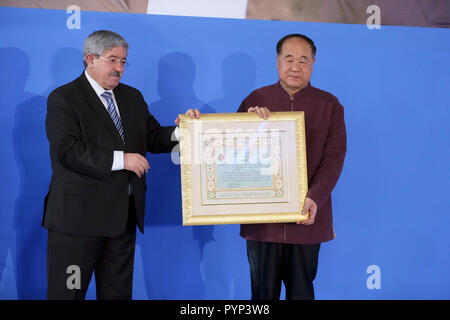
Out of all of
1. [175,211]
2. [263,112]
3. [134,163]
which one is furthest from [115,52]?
[175,211]

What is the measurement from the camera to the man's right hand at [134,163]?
193 centimetres

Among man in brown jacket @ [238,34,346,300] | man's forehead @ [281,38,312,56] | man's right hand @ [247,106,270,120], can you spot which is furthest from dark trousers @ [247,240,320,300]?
man's forehead @ [281,38,312,56]

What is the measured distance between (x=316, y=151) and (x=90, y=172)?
100 cm

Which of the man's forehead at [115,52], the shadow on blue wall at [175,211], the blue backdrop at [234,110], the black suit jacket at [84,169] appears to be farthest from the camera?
the shadow on blue wall at [175,211]

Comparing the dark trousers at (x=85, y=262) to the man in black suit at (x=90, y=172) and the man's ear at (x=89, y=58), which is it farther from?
the man's ear at (x=89, y=58)

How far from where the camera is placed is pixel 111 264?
6.90 feet

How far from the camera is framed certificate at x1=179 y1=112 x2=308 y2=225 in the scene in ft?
6.42

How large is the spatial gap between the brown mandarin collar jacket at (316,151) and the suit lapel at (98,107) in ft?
2.30

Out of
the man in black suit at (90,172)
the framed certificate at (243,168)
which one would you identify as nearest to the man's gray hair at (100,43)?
the man in black suit at (90,172)

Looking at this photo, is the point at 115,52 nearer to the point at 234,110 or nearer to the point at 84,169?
the point at 84,169

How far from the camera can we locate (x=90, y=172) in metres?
1.90

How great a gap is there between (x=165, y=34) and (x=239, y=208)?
1.23 metres
